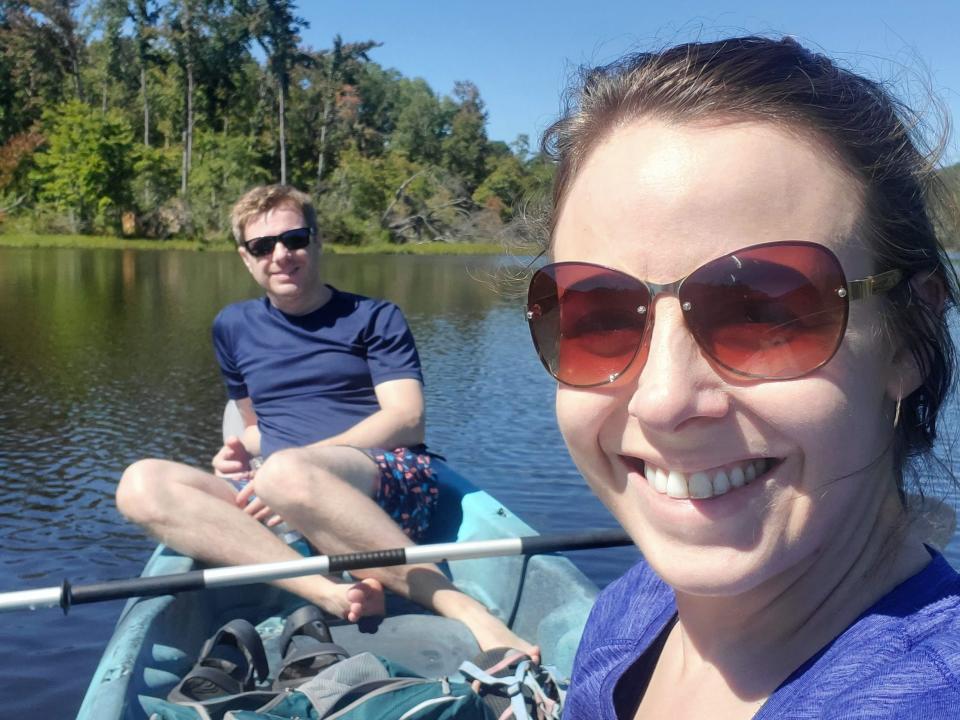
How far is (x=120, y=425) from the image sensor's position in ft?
31.4

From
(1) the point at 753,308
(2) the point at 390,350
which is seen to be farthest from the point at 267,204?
(1) the point at 753,308

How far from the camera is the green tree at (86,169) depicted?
38.8 m

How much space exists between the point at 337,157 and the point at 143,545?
43785 mm

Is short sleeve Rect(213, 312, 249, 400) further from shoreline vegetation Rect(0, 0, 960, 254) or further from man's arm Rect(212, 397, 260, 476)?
shoreline vegetation Rect(0, 0, 960, 254)

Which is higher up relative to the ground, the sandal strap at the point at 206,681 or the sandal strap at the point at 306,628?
the sandal strap at the point at 306,628

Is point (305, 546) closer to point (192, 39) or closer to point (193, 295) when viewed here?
point (193, 295)

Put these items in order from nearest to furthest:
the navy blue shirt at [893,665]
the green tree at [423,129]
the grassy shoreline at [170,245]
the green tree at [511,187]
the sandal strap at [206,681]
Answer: the navy blue shirt at [893,665] → the green tree at [511,187] → the sandal strap at [206,681] → the grassy shoreline at [170,245] → the green tree at [423,129]

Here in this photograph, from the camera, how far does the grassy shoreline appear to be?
3619 cm

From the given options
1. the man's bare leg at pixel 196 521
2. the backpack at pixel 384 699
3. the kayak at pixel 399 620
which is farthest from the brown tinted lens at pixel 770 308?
the man's bare leg at pixel 196 521

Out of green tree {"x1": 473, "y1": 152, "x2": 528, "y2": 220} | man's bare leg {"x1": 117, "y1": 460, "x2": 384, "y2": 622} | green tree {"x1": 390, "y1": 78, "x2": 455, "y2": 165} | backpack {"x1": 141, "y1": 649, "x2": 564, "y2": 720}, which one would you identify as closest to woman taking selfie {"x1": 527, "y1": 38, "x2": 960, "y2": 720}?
green tree {"x1": 473, "y1": 152, "x2": 528, "y2": 220}

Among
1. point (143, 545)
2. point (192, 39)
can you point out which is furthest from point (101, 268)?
point (143, 545)

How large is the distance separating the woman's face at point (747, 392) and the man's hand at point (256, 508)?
2.94 m

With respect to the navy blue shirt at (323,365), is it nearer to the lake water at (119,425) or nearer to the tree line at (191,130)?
the lake water at (119,425)

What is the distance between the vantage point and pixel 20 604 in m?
3.17
